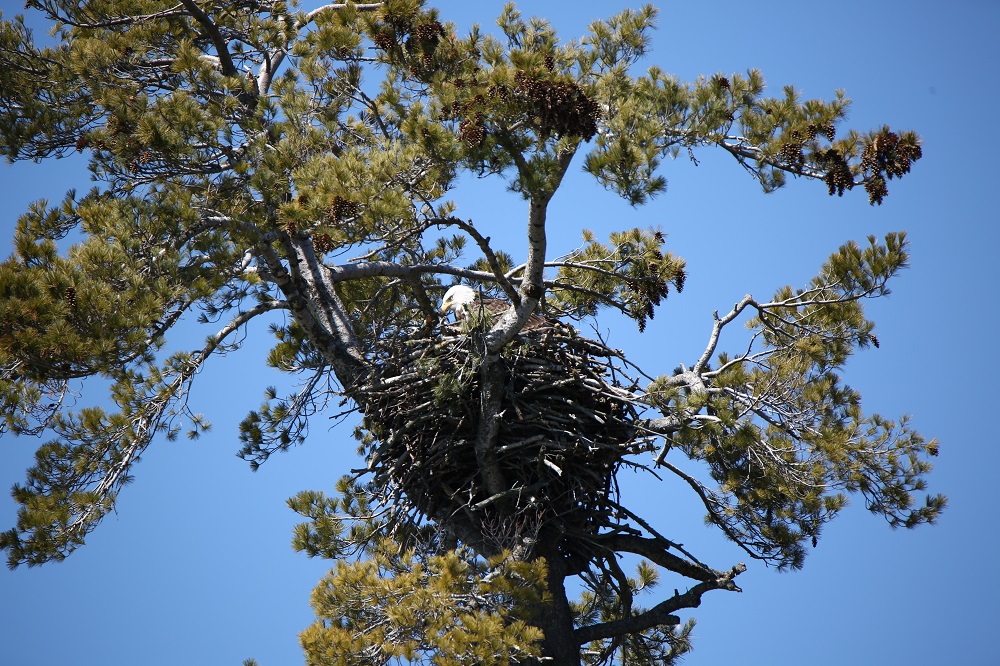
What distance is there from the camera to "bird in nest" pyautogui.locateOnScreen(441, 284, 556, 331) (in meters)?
6.68

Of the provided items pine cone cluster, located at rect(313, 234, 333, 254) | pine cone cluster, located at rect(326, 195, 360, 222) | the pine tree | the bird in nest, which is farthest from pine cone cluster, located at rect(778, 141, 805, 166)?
pine cone cluster, located at rect(313, 234, 333, 254)

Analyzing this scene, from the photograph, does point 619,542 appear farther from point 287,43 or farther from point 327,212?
point 287,43

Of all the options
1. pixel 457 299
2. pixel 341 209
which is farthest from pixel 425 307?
pixel 341 209

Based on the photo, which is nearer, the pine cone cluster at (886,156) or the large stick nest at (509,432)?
the pine cone cluster at (886,156)

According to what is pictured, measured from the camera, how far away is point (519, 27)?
5.55 m

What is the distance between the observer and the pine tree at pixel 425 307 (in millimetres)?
5234

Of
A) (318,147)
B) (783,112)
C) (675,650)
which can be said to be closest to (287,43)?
(318,147)

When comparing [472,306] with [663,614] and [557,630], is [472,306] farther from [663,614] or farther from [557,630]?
[663,614]

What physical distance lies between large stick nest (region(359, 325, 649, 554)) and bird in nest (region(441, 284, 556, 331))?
141mm

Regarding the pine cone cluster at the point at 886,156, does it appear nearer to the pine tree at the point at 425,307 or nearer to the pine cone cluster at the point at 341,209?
the pine tree at the point at 425,307

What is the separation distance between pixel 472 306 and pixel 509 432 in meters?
0.81

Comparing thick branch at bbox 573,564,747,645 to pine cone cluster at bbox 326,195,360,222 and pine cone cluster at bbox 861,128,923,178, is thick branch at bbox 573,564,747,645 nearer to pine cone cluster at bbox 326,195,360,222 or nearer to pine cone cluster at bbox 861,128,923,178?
pine cone cluster at bbox 861,128,923,178

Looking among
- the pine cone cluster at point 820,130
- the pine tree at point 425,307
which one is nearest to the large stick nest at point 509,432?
the pine tree at point 425,307

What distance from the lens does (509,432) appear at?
657cm
